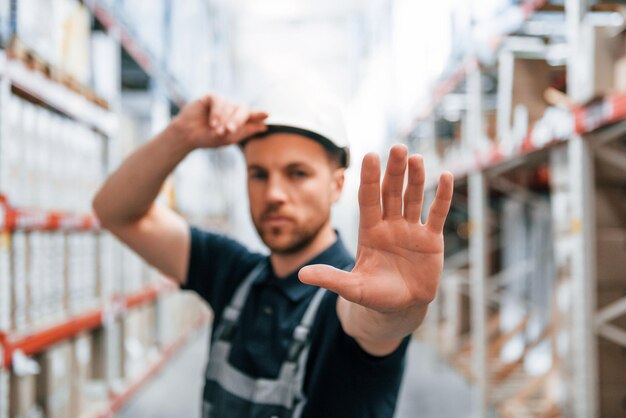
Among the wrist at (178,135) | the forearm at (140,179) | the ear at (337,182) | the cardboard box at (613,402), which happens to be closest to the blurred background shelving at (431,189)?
the cardboard box at (613,402)

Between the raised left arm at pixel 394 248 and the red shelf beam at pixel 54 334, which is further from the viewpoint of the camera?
the red shelf beam at pixel 54 334

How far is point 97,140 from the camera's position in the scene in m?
3.73

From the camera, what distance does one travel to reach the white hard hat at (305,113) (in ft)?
5.00

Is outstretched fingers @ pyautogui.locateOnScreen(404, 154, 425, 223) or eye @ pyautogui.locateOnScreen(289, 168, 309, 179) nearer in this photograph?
outstretched fingers @ pyautogui.locateOnScreen(404, 154, 425, 223)

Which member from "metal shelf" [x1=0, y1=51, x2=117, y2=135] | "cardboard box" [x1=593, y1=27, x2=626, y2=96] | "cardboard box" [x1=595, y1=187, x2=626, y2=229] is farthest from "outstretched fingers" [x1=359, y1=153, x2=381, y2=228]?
"cardboard box" [x1=595, y1=187, x2=626, y2=229]

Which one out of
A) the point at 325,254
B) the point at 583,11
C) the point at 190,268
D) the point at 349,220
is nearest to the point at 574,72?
the point at 583,11

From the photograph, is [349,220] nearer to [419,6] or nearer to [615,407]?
[419,6]

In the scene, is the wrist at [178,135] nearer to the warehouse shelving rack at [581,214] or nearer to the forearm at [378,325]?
the forearm at [378,325]

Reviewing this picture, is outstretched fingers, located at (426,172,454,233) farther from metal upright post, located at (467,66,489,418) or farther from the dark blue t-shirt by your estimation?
metal upright post, located at (467,66,489,418)

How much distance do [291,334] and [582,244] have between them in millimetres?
1763

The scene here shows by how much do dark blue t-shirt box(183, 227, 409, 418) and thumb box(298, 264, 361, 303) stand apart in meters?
0.27

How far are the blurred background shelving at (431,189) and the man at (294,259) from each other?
3.65 feet

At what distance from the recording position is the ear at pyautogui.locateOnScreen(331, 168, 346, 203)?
154 centimetres

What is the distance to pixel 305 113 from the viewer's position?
5.07 ft
